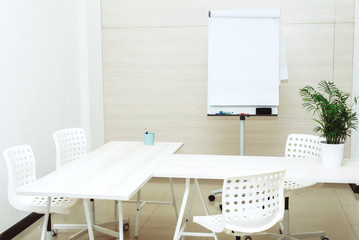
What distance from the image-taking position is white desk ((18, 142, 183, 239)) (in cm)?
246

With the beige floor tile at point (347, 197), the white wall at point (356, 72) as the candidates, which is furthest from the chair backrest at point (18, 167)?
the white wall at point (356, 72)

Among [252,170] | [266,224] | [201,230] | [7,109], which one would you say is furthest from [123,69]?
[266,224]

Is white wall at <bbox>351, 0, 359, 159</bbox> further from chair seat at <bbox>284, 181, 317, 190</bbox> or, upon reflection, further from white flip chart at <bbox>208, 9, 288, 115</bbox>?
chair seat at <bbox>284, 181, 317, 190</bbox>

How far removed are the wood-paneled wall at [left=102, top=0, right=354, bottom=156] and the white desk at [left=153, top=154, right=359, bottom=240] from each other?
2210 millimetres

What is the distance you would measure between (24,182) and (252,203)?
1.83m

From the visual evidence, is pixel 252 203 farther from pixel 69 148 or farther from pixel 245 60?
pixel 245 60

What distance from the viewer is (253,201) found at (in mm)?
2520

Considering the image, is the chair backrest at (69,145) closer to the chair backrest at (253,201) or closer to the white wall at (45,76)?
the white wall at (45,76)

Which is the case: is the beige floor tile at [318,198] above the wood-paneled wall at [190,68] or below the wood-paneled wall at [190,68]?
below

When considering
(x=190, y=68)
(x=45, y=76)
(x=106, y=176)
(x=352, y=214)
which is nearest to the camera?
(x=106, y=176)

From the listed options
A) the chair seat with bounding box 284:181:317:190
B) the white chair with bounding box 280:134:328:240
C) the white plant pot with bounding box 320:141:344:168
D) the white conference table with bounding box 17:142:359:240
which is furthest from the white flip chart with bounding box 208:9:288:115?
the white plant pot with bounding box 320:141:344:168

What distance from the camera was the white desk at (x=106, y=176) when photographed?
2457 mm

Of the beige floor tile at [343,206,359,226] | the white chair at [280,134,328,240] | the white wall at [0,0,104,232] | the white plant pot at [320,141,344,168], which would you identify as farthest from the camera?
the beige floor tile at [343,206,359,226]

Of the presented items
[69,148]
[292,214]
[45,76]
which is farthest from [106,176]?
[292,214]
